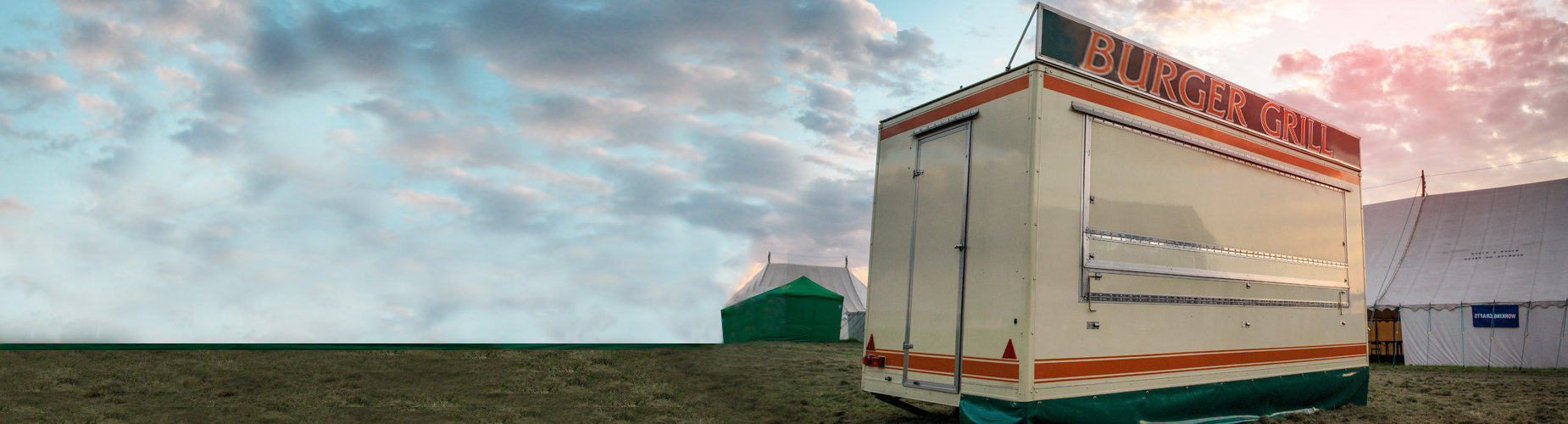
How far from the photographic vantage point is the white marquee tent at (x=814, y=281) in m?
26.8

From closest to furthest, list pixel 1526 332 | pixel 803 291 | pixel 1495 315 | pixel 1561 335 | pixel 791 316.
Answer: pixel 1561 335 < pixel 1526 332 < pixel 1495 315 < pixel 791 316 < pixel 803 291

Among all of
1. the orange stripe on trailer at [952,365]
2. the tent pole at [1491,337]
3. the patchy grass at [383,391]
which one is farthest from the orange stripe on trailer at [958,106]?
the tent pole at [1491,337]

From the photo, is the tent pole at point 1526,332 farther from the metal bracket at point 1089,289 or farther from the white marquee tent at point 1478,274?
the metal bracket at point 1089,289

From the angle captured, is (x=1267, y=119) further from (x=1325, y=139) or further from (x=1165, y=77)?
(x=1165, y=77)

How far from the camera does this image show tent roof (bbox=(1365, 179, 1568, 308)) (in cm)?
1568

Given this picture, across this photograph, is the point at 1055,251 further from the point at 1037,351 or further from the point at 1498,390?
the point at 1498,390

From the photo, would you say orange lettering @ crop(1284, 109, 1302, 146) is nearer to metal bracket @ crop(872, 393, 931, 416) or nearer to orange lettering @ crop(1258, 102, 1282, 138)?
orange lettering @ crop(1258, 102, 1282, 138)

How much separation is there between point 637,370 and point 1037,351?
15.3 ft

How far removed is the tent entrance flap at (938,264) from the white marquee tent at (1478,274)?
16.8m

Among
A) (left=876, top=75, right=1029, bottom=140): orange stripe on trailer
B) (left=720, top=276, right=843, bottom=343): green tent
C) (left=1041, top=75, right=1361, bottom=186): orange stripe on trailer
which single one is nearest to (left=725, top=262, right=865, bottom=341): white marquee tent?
(left=720, top=276, right=843, bottom=343): green tent

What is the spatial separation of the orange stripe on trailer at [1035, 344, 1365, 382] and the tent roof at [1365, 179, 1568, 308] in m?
12.8

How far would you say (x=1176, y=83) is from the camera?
6027mm

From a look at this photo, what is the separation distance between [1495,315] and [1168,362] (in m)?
15.6

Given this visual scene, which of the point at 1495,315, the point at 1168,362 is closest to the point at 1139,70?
the point at 1168,362
